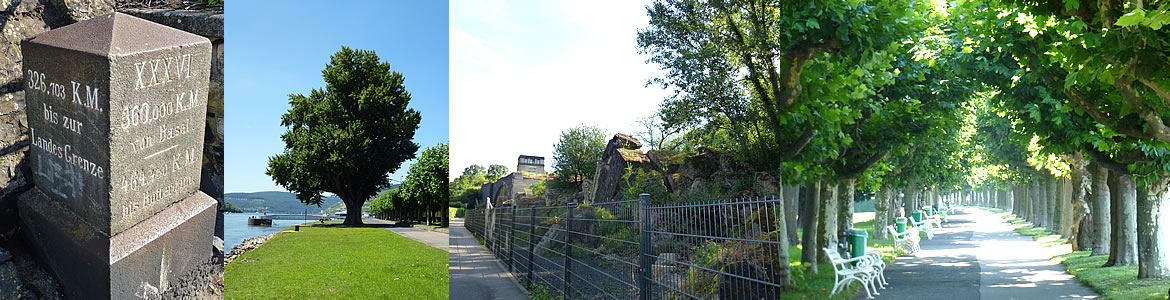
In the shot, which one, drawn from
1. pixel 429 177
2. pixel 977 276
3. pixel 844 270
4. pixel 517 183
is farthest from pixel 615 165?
pixel 977 276

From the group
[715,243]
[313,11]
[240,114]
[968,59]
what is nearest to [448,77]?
[313,11]

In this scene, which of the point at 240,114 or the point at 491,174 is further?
the point at 491,174

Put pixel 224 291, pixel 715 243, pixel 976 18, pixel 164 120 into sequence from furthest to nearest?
pixel 976 18 < pixel 224 291 < pixel 164 120 < pixel 715 243

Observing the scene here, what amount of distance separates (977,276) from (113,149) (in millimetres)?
9526

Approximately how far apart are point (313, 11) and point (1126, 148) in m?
9.12

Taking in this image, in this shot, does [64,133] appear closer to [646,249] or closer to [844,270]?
[646,249]

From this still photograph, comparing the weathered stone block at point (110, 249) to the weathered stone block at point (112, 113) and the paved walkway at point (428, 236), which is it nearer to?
the weathered stone block at point (112, 113)

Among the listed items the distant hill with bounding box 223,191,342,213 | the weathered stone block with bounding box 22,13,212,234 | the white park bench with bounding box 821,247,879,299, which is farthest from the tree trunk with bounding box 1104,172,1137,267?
the weathered stone block with bounding box 22,13,212,234

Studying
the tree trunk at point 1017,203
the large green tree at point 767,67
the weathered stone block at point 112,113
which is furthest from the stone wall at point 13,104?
the tree trunk at point 1017,203

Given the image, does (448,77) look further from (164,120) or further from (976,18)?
(976,18)

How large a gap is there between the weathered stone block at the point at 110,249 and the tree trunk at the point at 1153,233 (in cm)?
1014

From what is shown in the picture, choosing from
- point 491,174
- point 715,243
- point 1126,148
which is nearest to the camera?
point 715,243

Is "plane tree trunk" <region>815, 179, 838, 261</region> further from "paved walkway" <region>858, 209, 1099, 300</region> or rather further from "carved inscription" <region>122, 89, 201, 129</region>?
"carved inscription" <region>122, 89, 201, 129</region>

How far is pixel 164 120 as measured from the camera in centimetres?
303
